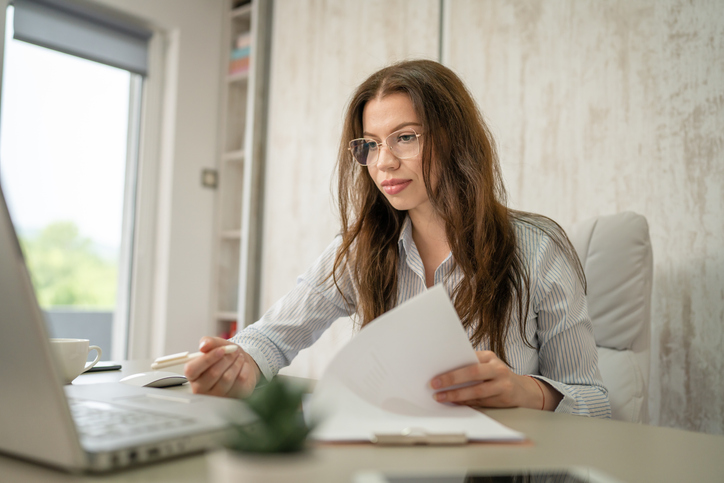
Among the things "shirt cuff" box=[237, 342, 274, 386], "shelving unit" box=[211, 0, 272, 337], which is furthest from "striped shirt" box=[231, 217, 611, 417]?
"shelving unit" box=[211, 0, 272, 337]

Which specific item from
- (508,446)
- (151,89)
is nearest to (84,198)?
(151,89)

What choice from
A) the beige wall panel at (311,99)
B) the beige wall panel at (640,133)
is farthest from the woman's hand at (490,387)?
the beige wall panel at (311,99)

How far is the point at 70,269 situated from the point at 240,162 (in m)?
1.09

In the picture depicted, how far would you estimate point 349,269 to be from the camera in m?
1.26

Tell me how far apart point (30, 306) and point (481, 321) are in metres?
0.81

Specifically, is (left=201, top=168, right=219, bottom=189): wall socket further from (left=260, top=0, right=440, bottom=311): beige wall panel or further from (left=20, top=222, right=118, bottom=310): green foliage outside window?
(left=20, top=222, right=118, bottom=310): green foliage outside window

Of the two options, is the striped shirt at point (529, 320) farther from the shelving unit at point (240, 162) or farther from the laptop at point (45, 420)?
the shelving unit at point (240, 162)

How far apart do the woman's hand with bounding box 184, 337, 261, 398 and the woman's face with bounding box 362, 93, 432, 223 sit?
0.55 metres

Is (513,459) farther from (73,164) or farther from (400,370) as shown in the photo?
(73,164)

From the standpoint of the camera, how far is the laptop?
38cm

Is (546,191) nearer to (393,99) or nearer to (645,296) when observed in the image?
(645,296)

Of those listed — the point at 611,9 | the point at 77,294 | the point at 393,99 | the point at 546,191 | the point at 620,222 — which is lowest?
the point at 77,294

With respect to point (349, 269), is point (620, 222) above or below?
above

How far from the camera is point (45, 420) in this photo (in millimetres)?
395
